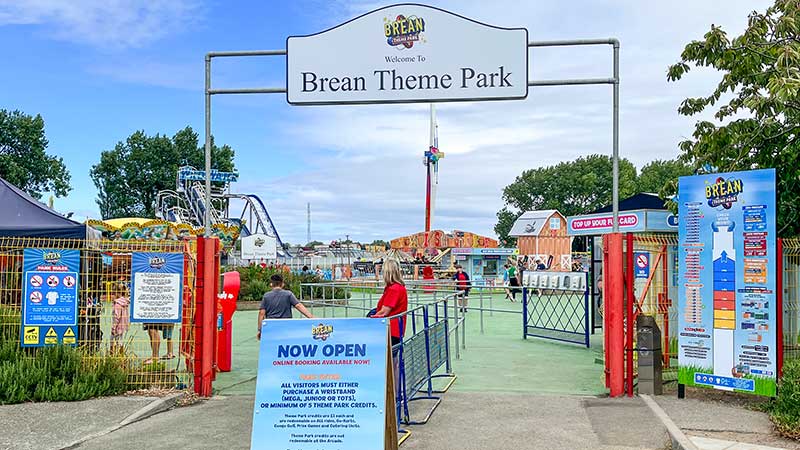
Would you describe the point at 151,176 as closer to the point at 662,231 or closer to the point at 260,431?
the point at 662,231

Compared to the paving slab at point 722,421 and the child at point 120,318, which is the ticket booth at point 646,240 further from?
the child at point 120,318

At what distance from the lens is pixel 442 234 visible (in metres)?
48.6

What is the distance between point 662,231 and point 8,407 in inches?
444

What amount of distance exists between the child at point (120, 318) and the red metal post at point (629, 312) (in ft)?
22.2

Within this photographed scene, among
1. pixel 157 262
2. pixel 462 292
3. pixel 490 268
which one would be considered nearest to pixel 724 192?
pixel 462 292

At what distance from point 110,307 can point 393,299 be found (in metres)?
4.46

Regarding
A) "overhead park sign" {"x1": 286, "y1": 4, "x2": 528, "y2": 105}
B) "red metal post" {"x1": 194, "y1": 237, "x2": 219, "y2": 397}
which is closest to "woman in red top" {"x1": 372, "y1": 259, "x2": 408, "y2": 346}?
"overhead park sign" {"x1": 286, "y1": 4, "x2": 528, "y2": 105}

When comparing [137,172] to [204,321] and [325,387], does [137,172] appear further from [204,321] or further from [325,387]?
[325,387]

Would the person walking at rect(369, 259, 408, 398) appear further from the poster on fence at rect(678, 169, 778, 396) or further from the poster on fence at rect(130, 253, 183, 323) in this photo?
the poster on fence at rect(678, 169, 778, 396)

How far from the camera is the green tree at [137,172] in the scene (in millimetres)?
61500

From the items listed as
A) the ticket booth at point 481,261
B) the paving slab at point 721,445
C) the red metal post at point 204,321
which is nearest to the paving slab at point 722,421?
the paving slab at point 721,445

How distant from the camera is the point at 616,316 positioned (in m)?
9.84

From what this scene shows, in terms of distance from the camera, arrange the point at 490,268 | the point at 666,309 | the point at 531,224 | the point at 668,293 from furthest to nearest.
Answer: the point at 531,224
the point at 490,268
the point at 668,293
the point at 666,309

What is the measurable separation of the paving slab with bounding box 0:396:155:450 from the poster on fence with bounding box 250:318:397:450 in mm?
2493
